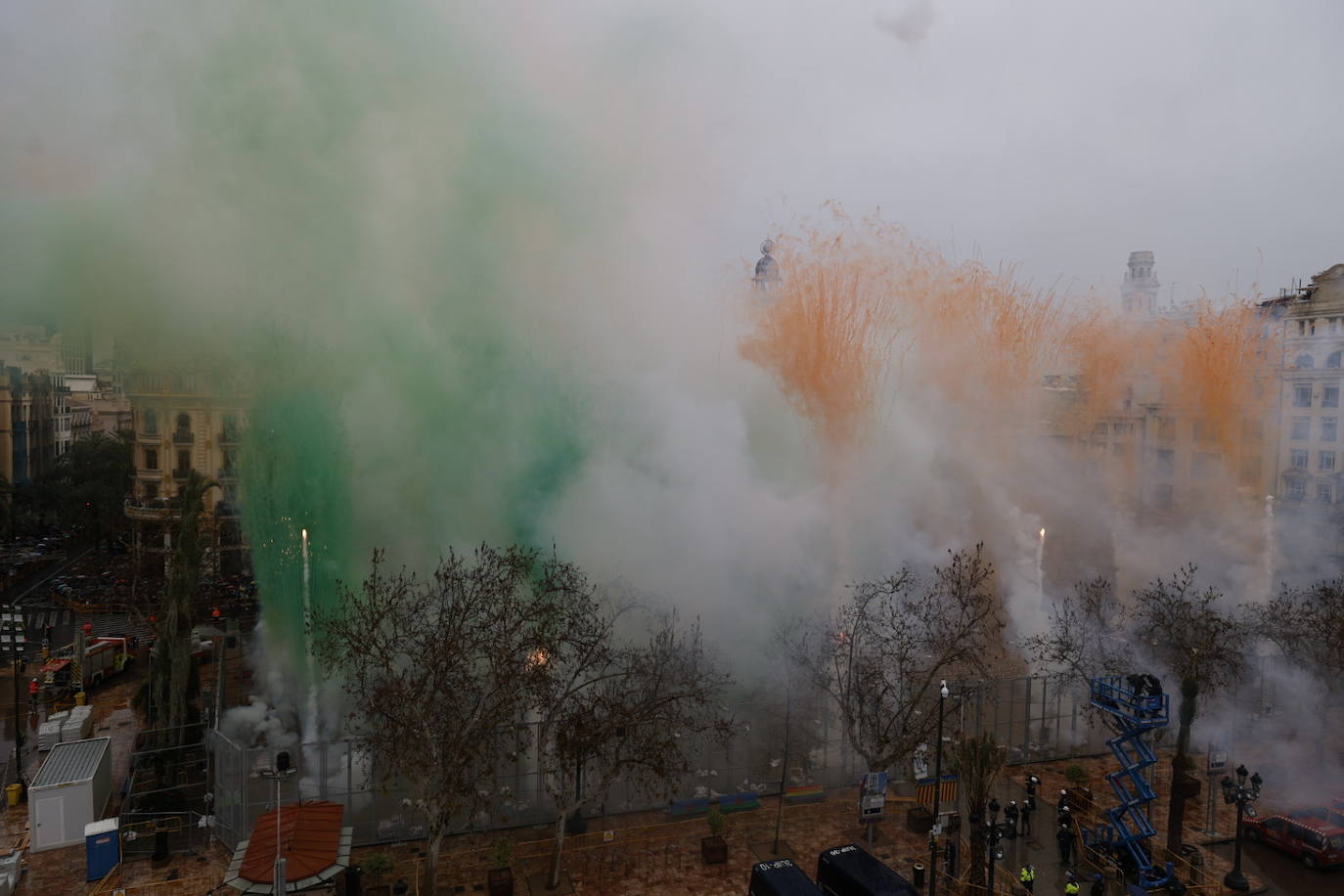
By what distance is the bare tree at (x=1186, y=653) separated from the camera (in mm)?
15883

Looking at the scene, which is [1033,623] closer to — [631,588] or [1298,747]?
[1298,747]

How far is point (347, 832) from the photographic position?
13.4 metres

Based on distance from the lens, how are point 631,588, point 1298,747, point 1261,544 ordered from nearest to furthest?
point 1298,747 < point 631,588 < point 1261,544

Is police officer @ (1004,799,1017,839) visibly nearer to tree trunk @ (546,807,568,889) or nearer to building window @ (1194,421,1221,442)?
tree trunk @ (546,807,568,889)

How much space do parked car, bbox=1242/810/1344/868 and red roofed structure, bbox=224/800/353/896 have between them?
16366mm

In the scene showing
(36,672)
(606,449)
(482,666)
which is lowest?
(36,672)

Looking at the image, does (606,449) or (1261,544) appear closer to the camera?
(606,449)

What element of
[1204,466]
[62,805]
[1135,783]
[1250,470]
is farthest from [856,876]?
[1250,470]

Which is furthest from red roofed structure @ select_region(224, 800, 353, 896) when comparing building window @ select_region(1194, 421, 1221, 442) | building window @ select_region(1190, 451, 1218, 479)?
building window @ select_region(1194, 421, 1221, 442)

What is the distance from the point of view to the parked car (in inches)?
591

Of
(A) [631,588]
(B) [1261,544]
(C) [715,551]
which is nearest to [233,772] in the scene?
(A) [631,588]

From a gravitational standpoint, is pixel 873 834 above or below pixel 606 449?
below

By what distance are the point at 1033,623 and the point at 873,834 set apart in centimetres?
1566

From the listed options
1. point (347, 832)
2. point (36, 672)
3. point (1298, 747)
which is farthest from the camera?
point (36, 672)
